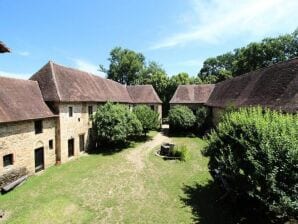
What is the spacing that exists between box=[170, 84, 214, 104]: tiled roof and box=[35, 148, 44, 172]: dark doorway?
24.6 meters

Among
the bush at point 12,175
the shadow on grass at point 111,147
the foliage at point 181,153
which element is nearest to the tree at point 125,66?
the shadow on grass at point 111,147

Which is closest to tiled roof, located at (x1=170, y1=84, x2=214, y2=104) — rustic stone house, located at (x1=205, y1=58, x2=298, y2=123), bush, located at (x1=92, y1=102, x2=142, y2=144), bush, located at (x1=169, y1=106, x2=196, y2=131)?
bush, located at (x1=169, y1=106, x2=196, y2=131)

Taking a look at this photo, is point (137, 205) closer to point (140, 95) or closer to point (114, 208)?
point (114, 208)

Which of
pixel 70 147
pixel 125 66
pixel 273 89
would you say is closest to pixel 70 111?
pixel 70 147

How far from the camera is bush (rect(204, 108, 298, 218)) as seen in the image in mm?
9031

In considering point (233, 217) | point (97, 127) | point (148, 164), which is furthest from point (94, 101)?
point (233, 217)

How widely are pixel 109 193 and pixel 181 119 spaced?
1987 centimetres

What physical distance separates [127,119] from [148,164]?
7.52 meters

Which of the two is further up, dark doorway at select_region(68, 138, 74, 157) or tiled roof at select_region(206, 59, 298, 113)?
tiled roof at select_region(206, 59, 298, 113)

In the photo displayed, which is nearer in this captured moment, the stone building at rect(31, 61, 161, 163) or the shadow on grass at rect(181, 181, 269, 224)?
the shadow on grass at rect(181, 181, 269, 224)

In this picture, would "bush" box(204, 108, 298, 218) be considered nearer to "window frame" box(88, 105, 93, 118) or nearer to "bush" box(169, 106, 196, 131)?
"window frame" box(88, 105, 93, 118)

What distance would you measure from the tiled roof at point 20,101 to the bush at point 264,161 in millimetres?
14272

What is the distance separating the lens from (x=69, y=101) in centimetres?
2256

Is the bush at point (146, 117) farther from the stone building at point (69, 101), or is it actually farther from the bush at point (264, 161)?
the bush at point (264, 161)
